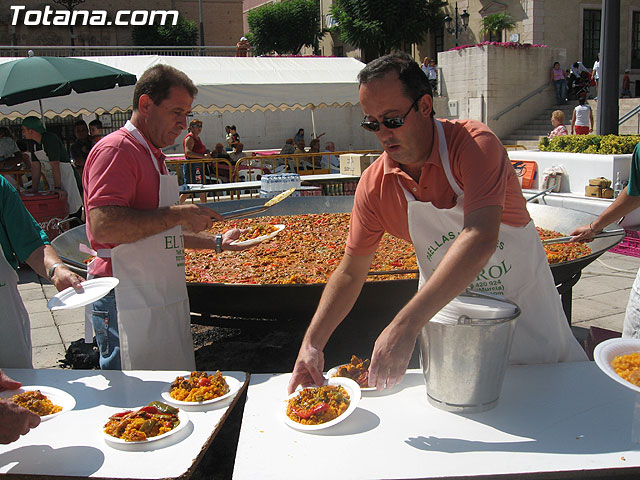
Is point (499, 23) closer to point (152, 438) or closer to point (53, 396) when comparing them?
point (53, 396)

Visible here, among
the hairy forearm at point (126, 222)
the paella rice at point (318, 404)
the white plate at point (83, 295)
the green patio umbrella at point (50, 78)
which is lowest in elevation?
the paella rice at point (318, 404)

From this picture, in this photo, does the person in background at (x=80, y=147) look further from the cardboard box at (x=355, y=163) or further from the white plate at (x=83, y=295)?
the white plate at (x=83, y=295)

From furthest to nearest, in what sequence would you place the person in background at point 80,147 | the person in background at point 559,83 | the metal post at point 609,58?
the person in background at point 559,83 < the metal post at point 609,58 < the person in background at point 80,147

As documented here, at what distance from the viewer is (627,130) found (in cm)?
1672

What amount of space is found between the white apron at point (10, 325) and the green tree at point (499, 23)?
25.4m

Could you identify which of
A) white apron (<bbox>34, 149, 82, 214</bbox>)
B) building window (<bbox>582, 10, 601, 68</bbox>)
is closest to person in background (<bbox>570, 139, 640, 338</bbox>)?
white apron (<bbox>34, 149, 82, 214</bbox>)

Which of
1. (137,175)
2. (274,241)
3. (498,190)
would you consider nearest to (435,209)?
(498,190)

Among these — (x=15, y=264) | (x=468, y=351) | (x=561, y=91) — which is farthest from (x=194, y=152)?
(x=561, y=91)

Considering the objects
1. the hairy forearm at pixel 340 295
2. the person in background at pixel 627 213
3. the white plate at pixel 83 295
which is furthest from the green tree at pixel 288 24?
the hairy forearm at pixel 340 295

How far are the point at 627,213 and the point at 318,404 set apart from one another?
1.97m

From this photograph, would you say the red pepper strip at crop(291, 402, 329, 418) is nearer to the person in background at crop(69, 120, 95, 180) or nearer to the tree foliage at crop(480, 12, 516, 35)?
the person in background at crop(69, 120, 95, 180)

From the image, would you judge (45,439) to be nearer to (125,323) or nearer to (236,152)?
(125,323)

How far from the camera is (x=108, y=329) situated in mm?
2564

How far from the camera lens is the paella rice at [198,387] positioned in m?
1.96
